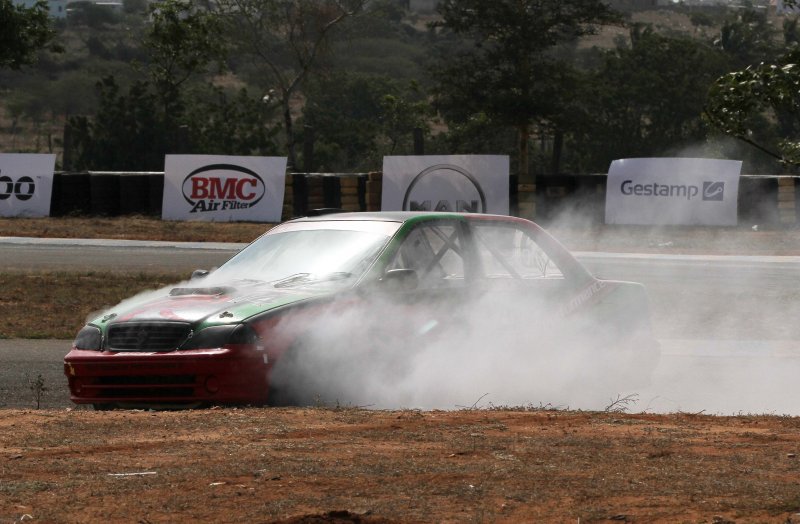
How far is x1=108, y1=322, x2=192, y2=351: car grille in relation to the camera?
7988mm

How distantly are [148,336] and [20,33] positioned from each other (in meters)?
31.4

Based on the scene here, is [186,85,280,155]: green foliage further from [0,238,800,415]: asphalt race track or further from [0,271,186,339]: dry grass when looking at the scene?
[0,271,186,339]: dry grass

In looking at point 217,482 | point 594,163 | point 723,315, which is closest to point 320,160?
point 594,163

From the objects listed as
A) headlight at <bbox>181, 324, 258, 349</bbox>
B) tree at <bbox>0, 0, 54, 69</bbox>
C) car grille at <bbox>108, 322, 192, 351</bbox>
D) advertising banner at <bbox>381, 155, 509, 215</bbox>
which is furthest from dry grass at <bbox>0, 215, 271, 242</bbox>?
headlight at <bbox>181, 324, 258, 349</bbox>

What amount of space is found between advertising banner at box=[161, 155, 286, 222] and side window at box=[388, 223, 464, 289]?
64.5ft

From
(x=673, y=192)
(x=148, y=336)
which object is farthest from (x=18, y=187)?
(x=148, y=336)

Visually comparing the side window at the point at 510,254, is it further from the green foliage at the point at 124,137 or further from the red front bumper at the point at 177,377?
the green foliage at the point at 124,137

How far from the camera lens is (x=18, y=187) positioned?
96.7ft

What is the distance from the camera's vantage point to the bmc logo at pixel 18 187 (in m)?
29.5

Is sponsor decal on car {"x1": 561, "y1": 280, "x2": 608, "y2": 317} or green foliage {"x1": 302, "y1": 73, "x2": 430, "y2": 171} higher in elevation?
green foliage {"x1": 302, "y1": 73, "x2": 430, "y2": 171}

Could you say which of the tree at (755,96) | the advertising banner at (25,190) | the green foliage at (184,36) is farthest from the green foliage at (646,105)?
the tree at (755,96)

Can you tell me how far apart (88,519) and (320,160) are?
46.9 meters

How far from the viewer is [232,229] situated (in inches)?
1081

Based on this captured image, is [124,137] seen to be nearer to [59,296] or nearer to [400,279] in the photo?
[59,296]
